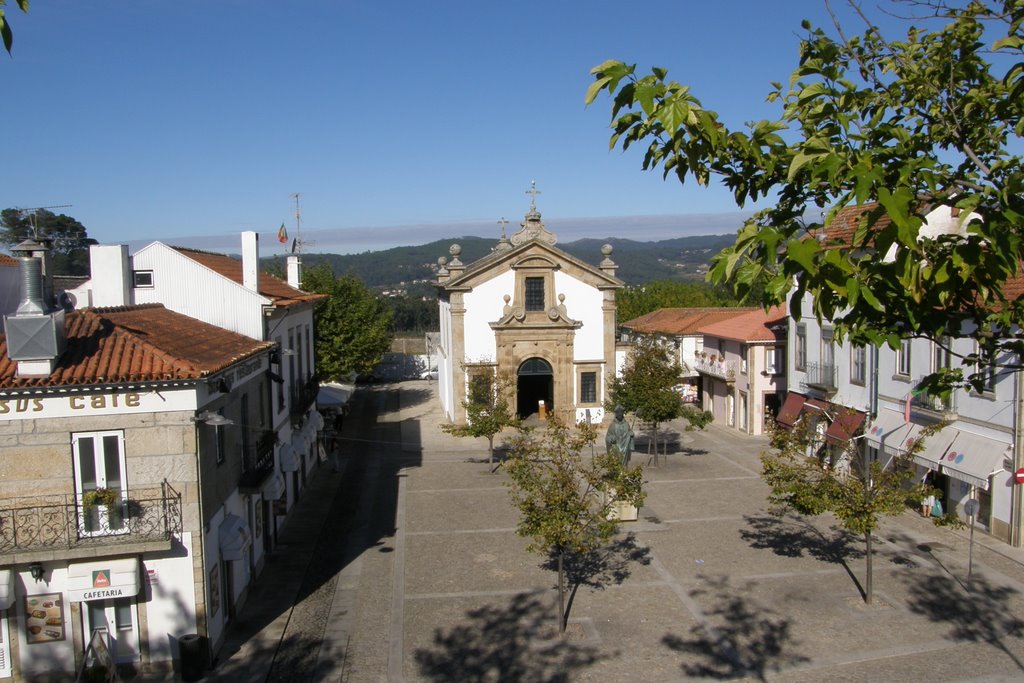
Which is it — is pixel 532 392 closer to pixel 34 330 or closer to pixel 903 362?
pixel 903 362

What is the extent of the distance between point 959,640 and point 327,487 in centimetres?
1919

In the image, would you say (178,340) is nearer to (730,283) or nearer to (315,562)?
(315,562)

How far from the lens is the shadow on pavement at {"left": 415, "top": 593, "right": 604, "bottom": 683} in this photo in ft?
42.4

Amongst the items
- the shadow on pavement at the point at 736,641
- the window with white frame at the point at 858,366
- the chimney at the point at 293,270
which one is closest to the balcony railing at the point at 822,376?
the window with white frame at the point at 858,366

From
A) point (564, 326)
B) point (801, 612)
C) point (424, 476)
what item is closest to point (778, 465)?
point (801, 612)

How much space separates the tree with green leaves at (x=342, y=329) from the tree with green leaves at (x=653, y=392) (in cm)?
1883

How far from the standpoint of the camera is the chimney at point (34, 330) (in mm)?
12477

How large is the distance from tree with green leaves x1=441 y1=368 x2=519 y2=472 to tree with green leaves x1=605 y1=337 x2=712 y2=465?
4.02 metres

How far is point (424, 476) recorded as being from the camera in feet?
94.3

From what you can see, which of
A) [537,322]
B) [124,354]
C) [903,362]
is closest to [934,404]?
[903,362]

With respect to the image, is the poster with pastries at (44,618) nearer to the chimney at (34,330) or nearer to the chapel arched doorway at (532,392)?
the chimney at (34,330)

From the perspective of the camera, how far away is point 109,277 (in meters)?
19.4

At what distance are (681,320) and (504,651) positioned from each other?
Answer: 33.7 meters

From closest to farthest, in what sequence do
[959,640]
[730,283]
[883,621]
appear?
[730,283] → [959,640] → [883,621]
